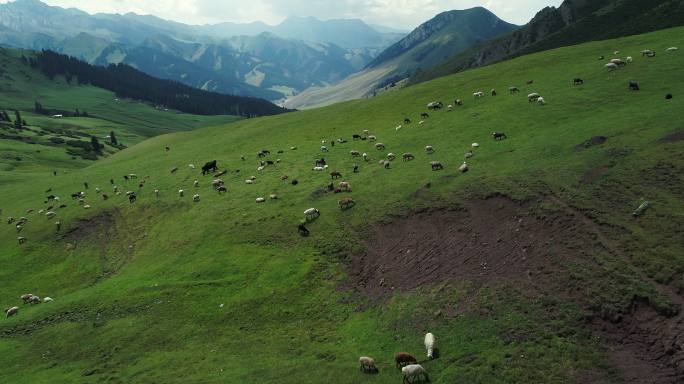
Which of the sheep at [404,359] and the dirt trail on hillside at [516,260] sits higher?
the dirt trail on hillside at [516,260]

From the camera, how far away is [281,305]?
3494 centimetres

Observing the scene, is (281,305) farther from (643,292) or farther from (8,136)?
(8,136)

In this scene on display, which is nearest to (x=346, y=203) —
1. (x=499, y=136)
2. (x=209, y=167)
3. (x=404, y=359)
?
(x=499, y=136)

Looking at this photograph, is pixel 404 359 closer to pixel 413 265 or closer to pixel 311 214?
pixel 413 265

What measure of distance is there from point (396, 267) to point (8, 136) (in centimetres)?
20135

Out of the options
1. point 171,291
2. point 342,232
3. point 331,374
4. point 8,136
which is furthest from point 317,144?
point 8,136

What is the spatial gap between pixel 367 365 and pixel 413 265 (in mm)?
10890

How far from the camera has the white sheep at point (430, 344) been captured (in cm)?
2525

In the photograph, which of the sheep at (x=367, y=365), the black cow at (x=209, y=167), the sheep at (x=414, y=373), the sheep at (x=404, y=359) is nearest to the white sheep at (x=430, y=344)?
the sheep at (x=404, y=359)

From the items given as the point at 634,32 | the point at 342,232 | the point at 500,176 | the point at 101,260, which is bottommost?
the point at 101,260

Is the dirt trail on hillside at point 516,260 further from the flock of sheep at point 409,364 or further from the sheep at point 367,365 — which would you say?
the sheep at point 367,365

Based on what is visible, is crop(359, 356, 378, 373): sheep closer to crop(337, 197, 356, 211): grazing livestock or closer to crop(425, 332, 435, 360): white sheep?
crop(425, 332, 435, 360): white sheep

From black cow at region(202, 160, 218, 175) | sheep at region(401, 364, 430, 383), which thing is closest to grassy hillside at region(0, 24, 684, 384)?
sheep at region(401, 364, 430, 383)

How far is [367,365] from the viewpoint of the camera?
2553cm
